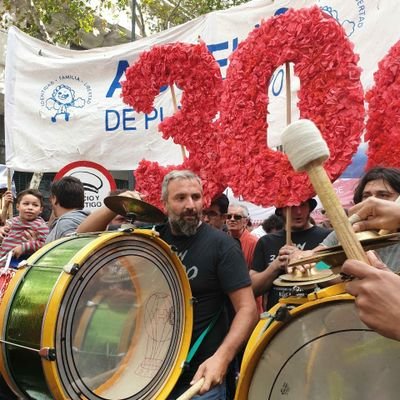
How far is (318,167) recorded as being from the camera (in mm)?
1231

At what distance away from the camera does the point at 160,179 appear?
3279 millimetres

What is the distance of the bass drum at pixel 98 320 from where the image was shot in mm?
2145

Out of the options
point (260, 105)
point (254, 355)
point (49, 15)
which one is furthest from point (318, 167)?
point (49, 15)

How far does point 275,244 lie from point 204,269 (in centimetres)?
70

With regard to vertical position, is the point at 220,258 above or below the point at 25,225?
below

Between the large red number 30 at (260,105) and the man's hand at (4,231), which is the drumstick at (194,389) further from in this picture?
the man's hand at (4,231)

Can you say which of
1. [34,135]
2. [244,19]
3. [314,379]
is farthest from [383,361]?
[34,135]

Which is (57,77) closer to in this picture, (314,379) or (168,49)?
(168,49)

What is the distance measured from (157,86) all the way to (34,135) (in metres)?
2.44

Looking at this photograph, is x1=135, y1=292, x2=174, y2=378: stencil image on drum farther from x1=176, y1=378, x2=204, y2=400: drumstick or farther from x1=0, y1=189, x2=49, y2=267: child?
x1=0, y1=189, x2=49, y2=267: child

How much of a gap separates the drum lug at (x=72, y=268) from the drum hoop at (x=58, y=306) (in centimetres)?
1

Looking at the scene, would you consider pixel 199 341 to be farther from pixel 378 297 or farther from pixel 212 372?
pixel 378 297

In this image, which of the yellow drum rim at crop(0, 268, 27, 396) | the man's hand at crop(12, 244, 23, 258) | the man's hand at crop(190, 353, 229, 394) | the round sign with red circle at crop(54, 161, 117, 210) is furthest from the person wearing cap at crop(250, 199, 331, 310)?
the round sign with red circle at crop(54, 161, 117, 210)

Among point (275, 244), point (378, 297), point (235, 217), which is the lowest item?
point (378, 297)
